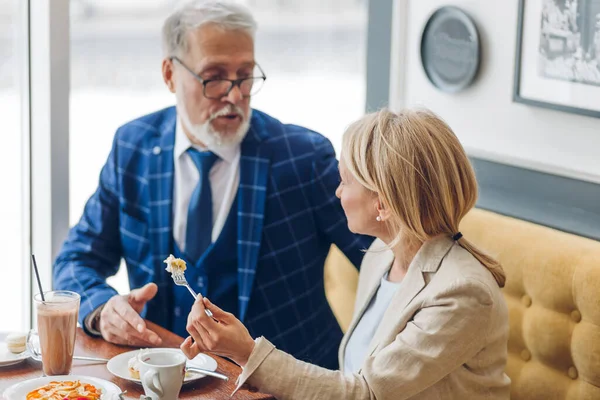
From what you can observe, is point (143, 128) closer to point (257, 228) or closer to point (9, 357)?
point (257, 228)

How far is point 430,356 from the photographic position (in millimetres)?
1617

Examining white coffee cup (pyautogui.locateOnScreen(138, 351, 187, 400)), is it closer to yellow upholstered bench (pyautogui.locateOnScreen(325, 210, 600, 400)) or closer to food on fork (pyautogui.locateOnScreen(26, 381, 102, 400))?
food on fork (pyautogui.locateOnScreen(26, 381, 102, 400))

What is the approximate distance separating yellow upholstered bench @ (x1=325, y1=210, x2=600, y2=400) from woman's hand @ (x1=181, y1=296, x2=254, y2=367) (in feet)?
2.55

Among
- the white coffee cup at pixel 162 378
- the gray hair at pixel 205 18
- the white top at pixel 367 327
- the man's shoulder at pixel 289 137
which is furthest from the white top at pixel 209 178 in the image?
the white coffee cup at pixel 162 378

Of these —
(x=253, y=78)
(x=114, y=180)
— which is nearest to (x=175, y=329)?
(x=114, y=180)

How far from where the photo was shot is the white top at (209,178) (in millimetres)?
2293

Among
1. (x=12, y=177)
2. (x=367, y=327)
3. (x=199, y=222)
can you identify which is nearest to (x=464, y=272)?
(x=367, y=327)

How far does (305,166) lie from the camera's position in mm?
2369

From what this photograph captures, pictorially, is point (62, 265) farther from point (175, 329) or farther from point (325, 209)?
point (325, 209)

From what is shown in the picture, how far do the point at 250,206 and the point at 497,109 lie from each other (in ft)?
2.50

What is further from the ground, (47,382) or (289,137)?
(289,137)

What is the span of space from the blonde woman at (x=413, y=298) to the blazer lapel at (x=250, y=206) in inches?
18.5

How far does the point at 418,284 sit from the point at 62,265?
3.31ft

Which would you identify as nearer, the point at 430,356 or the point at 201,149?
the point at 430,356
